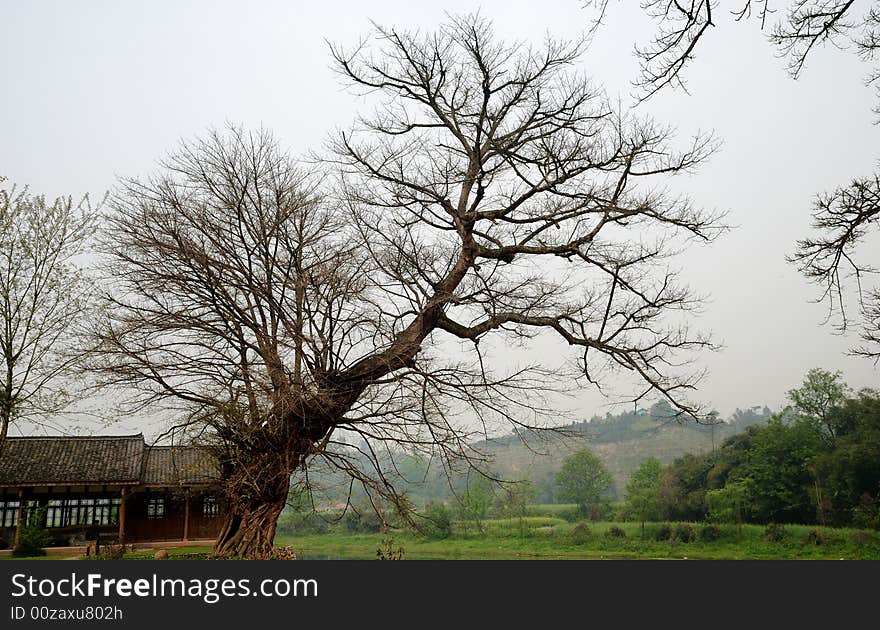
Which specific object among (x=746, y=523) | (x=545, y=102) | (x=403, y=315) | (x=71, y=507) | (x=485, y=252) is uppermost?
(x=545, y=102)

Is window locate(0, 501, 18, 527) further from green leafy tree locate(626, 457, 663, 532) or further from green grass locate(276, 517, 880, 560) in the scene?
green leafy tree locate(626, 457, 663, 532)

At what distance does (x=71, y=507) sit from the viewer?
1755cm

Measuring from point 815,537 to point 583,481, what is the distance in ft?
22.2

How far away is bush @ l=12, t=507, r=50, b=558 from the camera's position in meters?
15.8

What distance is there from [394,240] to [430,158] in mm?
1317

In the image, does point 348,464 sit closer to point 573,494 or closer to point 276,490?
point 276,490

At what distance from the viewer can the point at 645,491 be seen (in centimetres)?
2150

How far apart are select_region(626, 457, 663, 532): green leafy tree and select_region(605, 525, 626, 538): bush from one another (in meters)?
0.68

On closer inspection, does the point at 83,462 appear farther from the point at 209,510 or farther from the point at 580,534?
the point at 580,534

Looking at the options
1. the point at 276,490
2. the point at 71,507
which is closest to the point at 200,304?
the point at 276,490

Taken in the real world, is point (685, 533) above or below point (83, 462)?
below

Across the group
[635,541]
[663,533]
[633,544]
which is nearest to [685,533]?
[663,533]

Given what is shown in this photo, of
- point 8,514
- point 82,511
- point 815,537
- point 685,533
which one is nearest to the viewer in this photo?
point 8,514

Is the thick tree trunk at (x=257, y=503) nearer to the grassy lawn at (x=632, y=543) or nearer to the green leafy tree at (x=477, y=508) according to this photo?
the grassy lawn at (x=632, y=543)
